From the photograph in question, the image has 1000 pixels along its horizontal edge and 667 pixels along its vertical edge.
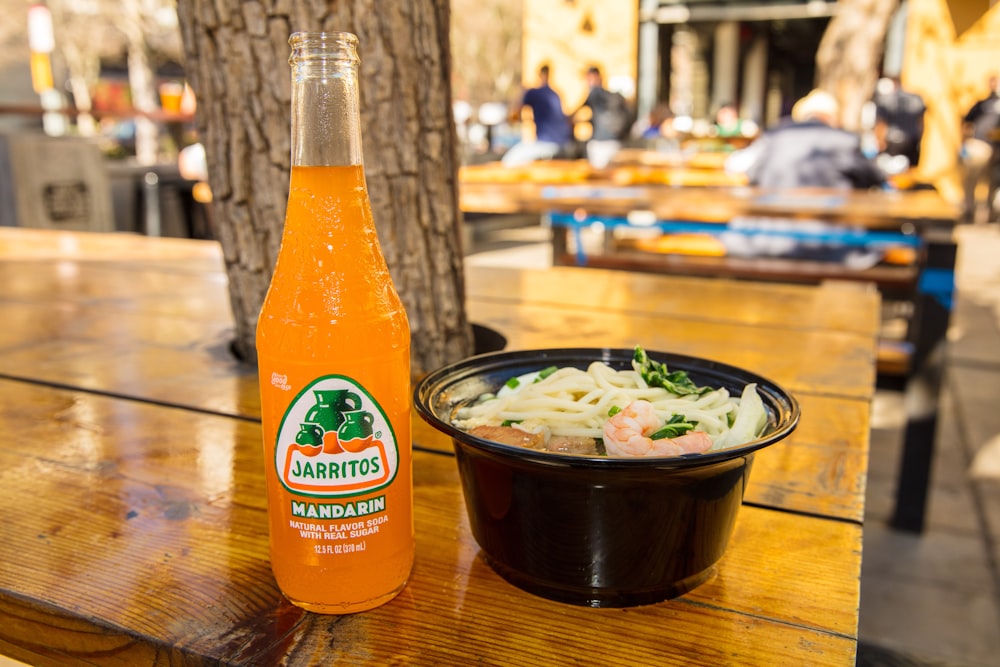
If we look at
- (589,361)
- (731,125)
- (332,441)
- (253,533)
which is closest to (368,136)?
(589,361)

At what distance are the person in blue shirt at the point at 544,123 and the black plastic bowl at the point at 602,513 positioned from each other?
11.3m

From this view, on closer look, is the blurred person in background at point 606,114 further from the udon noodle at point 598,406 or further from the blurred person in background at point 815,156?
the udon noodle at point 598,406

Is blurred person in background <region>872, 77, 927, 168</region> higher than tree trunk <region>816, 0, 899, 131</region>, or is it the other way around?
tree trunk <region>816, 0, 899, 131</region>

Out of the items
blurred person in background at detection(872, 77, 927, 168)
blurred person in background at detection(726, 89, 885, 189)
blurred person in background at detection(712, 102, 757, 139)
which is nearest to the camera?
blurred person in background at detection(726, 89, 885, 189)

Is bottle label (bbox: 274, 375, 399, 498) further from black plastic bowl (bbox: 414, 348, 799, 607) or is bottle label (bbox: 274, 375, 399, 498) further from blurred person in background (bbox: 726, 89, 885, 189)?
blurred person in background (bbox: 726, 89, 885, 189)

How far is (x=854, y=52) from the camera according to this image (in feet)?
29.2

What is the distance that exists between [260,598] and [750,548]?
55cm

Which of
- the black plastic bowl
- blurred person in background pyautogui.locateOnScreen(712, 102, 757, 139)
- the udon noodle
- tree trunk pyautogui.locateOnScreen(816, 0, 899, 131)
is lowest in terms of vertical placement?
the black plastic bowl

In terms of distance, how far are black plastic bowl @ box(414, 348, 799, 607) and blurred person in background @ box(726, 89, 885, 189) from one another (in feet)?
16.1

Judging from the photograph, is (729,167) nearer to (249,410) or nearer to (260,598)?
(249,410)

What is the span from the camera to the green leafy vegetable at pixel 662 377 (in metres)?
0.99

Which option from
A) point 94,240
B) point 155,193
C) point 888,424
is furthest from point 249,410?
point 155,193

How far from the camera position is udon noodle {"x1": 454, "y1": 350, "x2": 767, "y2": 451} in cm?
90

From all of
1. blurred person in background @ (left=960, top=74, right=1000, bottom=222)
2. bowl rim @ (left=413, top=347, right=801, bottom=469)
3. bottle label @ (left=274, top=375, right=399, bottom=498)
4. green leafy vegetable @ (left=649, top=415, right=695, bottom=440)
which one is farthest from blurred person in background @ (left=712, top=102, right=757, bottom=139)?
bottle label @ (left=274, top=375, right=399, bottom=498)
